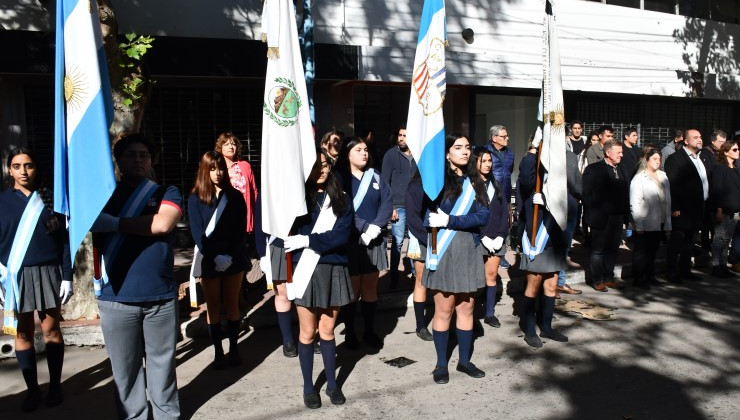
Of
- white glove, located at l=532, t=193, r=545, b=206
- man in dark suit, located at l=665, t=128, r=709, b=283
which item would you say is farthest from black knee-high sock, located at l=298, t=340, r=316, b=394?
man in dark suit, located at l=665, t=128, r=709, b=283

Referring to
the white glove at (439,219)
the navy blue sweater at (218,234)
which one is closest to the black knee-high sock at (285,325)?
the navy blue sweater at (218,234)

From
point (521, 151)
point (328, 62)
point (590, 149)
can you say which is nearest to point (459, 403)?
Result: point (590, 149)

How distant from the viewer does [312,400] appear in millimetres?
4961

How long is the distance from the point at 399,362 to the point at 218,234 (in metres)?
1.95

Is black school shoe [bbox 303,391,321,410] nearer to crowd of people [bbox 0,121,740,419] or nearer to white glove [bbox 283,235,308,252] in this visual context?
crowd of people [bbox 0,121,740,419]

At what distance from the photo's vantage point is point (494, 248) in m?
5.58

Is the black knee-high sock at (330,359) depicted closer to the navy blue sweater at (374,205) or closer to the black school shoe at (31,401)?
the navy blue sweater at (374,205)

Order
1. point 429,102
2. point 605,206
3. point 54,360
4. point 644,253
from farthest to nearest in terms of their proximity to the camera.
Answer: point 644,253, point 605,206, point 429,102, point 54,360

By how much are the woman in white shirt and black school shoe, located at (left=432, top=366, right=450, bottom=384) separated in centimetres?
445

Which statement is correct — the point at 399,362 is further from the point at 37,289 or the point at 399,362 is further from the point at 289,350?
the point at 37,289

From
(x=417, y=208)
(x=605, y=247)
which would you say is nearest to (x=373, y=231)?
(x=417, y=208)

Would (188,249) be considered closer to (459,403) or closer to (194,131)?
(194,131)

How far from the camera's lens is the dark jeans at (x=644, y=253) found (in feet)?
29.2

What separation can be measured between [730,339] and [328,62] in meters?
7.81
